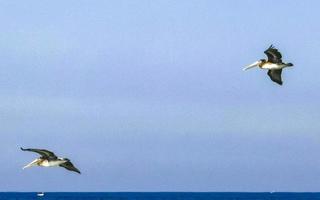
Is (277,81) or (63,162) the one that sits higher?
(277,81)

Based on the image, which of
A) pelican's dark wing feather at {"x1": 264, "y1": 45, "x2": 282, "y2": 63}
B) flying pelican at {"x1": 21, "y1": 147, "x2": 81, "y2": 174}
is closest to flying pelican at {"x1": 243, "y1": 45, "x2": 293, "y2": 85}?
pelican's dark wing feather at {"x1": 264, "y1": 45, "x2": 282, "y2": 63}

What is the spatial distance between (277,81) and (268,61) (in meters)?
1.28

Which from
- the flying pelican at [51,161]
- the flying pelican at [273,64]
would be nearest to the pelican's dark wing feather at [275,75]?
the flying pelican at [273,64]

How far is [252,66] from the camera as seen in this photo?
6106cm

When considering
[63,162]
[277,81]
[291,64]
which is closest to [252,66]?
[277,81]

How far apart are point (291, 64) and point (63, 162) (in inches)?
475

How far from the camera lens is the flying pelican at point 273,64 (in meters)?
55.1

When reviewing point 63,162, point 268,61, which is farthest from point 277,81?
point 63,162

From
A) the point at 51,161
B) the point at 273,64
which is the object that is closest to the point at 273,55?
the point at 273,64

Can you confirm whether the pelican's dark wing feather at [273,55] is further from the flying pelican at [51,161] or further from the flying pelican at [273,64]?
the flying pelican at [51,161]

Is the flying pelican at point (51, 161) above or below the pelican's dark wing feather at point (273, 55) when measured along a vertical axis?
below

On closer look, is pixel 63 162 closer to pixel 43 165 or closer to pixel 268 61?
pixel 43 165

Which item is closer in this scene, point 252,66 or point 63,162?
point 63,162

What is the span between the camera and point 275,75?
58500mm
